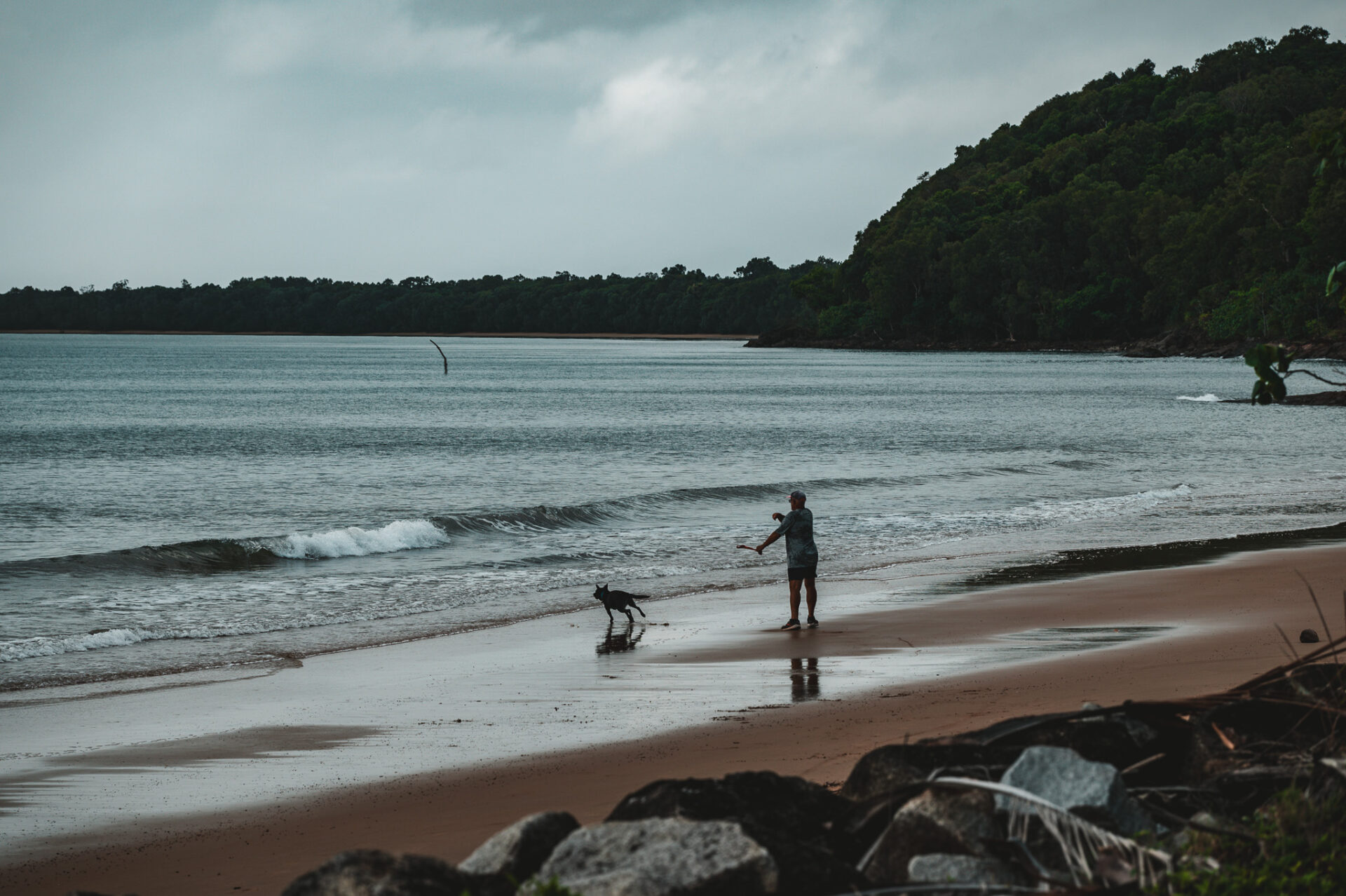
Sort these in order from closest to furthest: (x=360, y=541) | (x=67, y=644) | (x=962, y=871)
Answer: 1. (x=962, y=871)
2. (x=67, y=644)
3. (x=360, y=541)

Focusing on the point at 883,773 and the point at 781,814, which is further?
the point at 883,773

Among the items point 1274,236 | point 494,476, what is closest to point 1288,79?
point 1274,236

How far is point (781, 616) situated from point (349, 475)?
22114 mm

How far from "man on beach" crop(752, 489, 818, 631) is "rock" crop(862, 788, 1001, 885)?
8640 millimetres

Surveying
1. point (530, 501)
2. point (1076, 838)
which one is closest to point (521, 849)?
point (1076, 838)

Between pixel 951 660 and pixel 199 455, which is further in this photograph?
pixel 199 455

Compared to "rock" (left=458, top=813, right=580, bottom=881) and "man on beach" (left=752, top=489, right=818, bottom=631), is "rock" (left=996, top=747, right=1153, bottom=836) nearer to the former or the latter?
"rock" (left=458, top=813, right=580, bottom=881)

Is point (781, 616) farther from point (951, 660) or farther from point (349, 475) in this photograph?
point (349, 475)

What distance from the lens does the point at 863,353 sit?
16500 cm

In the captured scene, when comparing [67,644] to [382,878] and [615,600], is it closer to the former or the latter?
[615,600]

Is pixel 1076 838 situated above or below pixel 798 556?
above

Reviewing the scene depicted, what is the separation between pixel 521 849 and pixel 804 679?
646 cm

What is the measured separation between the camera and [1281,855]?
3984 mm

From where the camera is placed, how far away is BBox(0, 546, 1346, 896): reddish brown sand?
6.20 meters
